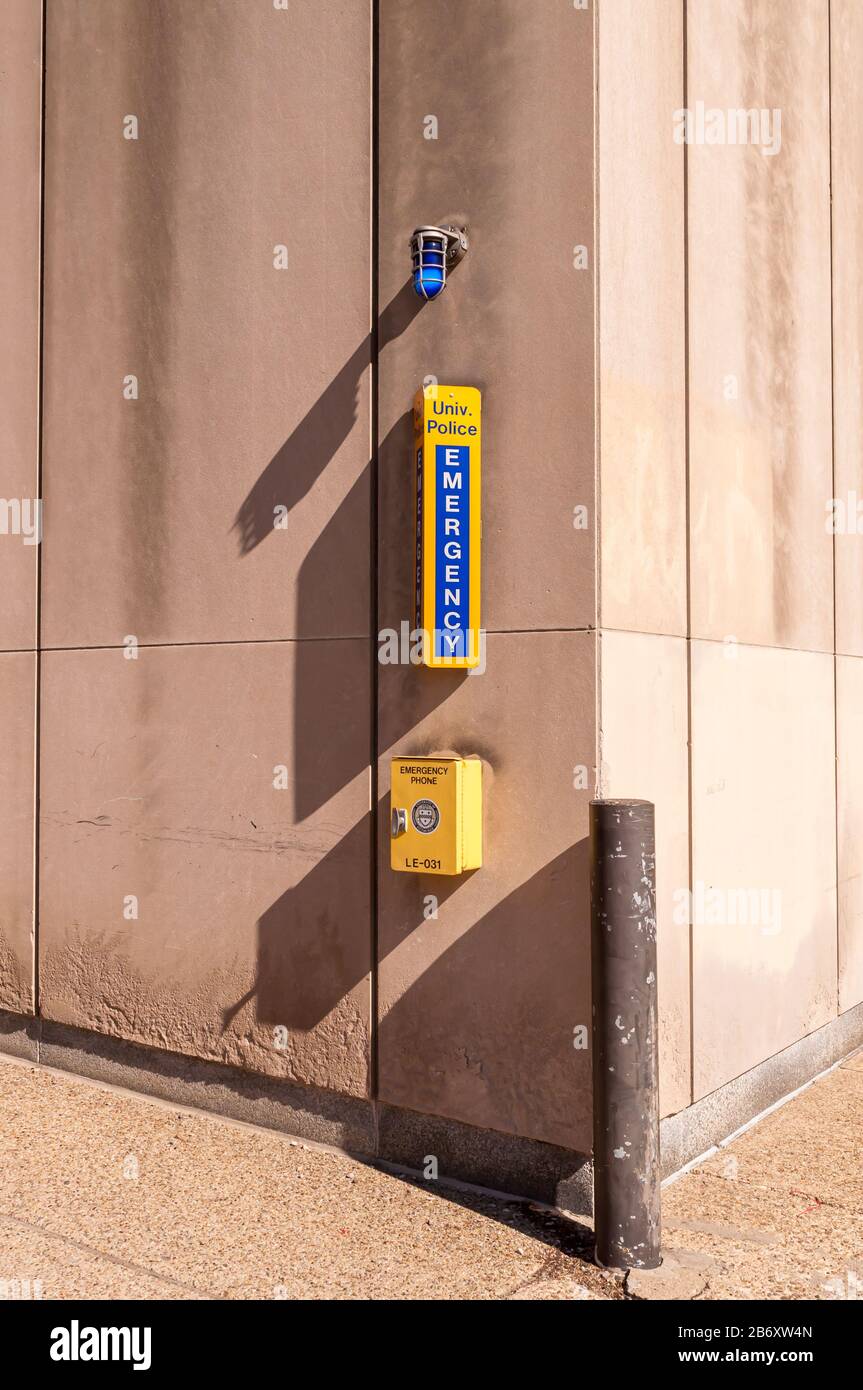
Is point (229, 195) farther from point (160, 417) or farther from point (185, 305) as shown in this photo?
point (160, 417)

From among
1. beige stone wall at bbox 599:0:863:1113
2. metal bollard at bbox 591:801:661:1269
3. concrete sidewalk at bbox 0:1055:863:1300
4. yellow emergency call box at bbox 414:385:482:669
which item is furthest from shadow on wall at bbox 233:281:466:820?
concrete sidewalk at bbox 0:1055:863:1300

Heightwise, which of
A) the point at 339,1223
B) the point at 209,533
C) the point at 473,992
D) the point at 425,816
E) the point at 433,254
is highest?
the point at 433,254

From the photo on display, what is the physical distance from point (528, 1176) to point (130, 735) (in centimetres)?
280

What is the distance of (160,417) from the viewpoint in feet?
18.8

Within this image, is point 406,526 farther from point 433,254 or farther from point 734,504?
point 734,504

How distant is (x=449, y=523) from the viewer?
4.59 meters

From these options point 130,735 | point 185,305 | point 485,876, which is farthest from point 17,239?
point 485,876

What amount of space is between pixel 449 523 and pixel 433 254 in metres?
1.06

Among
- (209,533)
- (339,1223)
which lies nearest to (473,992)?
(339,1223)

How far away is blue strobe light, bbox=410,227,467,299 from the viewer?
15.3 ft

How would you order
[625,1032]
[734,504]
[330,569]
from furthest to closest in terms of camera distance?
[734,504] < [330,569] < [625,1032]

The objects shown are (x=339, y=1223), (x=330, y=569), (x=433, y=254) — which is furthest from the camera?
(x=330, y=569)

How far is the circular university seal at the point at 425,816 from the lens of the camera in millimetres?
4566

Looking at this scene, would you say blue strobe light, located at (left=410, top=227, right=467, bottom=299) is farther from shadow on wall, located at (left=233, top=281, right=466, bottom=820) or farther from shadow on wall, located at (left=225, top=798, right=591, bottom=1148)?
shadow on wall, located at (left=225, top=798, right=591, bottom=1148)
